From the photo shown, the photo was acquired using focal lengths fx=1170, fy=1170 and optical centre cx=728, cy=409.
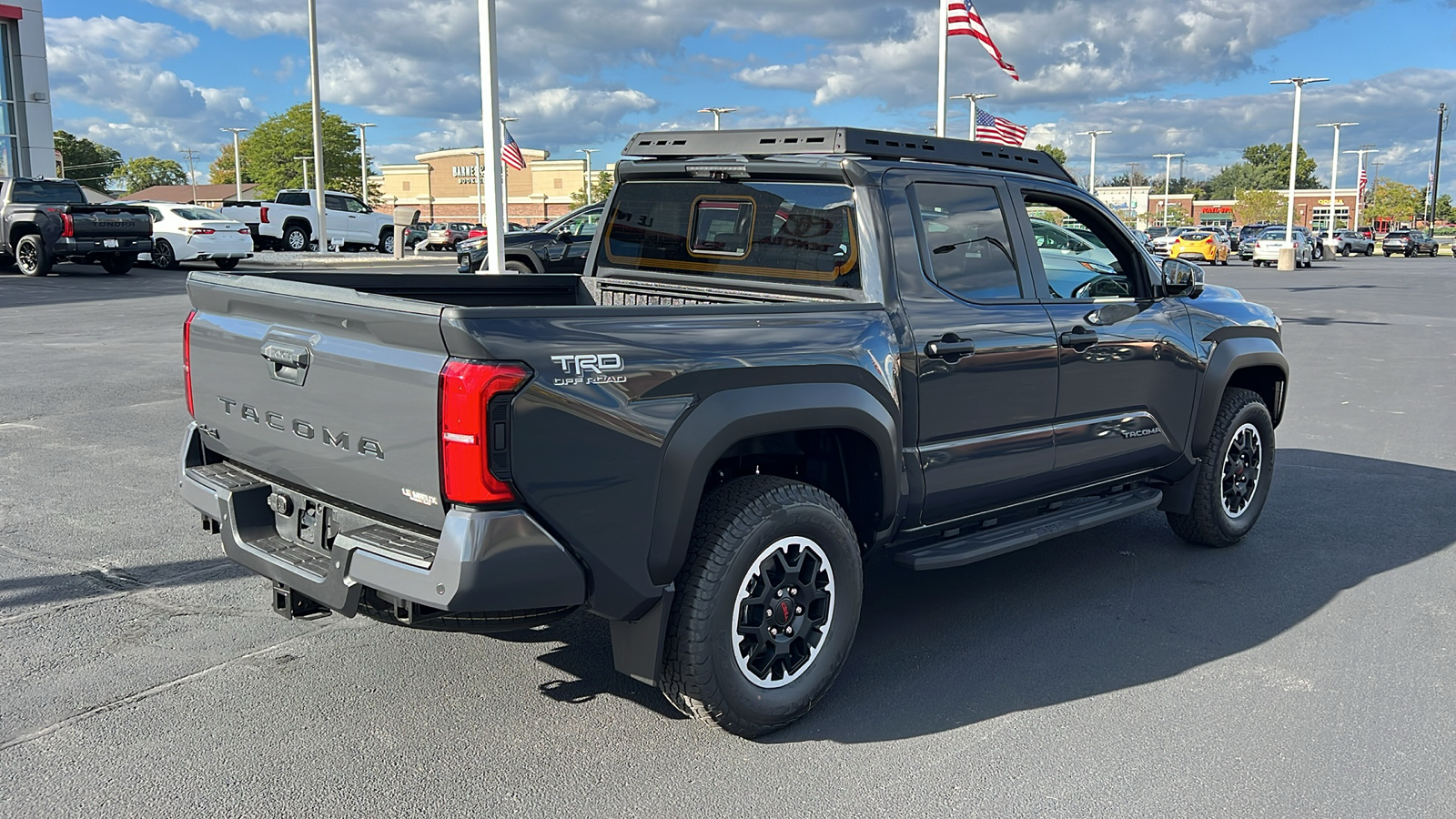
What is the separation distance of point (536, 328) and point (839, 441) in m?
1.44

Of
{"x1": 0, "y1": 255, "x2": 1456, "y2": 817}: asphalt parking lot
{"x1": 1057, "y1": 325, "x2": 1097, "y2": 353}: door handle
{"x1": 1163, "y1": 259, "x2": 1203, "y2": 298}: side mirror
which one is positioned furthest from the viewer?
{"x1": 1163, "y1": 259, "x2": 1203, "y2": 298}: side mirror

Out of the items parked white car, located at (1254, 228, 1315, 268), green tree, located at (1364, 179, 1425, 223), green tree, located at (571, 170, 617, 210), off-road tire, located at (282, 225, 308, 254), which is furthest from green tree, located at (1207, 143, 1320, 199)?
off-road tire, located at (282, 225, 308, 254)

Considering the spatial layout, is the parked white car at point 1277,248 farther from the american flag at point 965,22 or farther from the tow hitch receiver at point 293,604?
the tow hitch receiver at point 293,604

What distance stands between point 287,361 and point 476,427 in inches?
34.4

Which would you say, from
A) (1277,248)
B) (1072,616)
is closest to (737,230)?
(1072,616)

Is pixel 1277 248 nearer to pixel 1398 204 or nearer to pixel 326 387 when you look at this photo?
pixel 326 387

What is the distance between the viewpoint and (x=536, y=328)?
3135 millimetres

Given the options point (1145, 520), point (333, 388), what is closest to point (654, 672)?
point (333, 388)

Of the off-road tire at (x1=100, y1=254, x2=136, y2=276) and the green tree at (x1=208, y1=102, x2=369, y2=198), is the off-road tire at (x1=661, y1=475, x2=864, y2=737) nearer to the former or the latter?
the off-road tire at (x1=100, y1=254, x2=136, y2=276)

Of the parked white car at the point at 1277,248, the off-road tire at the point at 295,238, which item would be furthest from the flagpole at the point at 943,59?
the parked white car at the point at 1277,248

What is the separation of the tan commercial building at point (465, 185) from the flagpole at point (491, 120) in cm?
9962

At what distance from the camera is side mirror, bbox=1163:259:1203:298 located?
18.0ft

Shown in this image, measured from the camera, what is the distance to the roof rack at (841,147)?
454 cm

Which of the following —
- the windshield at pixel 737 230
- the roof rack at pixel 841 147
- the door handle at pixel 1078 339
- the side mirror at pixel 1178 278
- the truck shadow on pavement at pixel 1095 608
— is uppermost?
the roof rack at pixel 841 147
